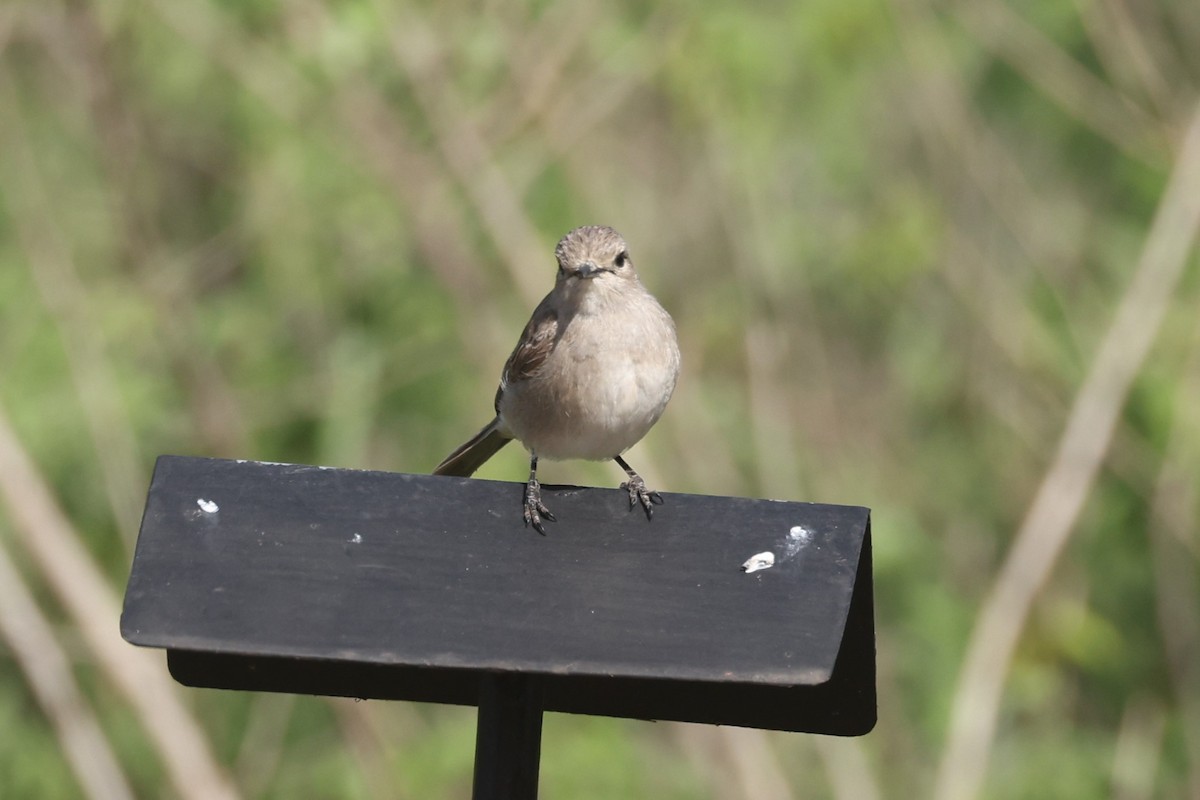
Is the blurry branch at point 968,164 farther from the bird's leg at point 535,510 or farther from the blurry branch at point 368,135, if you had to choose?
the bird's leg at point 535,510

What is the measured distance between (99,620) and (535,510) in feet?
13.7

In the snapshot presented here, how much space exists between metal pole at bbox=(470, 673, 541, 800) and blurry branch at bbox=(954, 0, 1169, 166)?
5348 mm

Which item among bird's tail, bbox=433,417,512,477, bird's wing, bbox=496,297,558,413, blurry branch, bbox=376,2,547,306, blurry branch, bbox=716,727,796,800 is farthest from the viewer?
blurry branch, bbox=716,727,796,800

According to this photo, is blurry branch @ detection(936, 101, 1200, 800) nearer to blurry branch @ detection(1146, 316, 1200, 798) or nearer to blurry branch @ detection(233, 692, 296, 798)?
blurry branch @ detection(1146, 316, 1200, 798)

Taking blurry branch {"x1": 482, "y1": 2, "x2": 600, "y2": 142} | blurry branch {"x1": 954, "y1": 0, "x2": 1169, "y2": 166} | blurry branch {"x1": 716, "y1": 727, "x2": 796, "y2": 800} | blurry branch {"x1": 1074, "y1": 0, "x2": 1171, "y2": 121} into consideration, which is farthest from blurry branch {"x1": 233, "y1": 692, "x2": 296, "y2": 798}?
blurry branch {"x1": 1074, "y1": 0, "x2": 1171, "y2": 121}

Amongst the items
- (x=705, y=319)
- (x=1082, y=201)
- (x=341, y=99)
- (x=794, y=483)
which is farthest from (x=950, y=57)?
(x=341, y=99)

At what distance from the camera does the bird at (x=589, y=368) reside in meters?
4.31

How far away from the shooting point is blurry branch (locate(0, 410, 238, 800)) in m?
6.64

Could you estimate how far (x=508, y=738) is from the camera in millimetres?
3170

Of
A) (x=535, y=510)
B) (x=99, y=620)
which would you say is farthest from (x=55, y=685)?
(x=535, y=510)

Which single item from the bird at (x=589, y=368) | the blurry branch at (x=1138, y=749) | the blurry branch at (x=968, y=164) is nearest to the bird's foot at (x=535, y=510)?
the bird at (x=589, y=368)

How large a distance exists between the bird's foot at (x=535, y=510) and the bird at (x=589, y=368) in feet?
3.32

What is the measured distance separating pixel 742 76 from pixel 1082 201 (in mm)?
2710

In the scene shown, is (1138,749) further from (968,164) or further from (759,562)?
(759,562)
